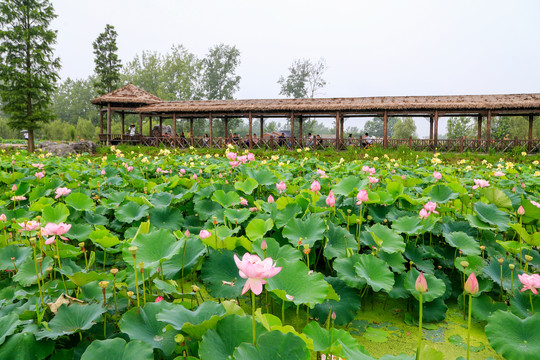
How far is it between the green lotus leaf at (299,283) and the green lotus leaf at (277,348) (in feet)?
1.01

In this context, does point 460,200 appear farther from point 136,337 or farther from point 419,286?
point 136,337

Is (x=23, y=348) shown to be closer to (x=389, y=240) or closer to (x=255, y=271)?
(x=255, y=271)

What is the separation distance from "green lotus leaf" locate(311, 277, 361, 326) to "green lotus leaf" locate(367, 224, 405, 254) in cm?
25

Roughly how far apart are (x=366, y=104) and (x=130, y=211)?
45.3 ft

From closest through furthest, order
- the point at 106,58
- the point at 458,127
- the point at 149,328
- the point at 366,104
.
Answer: the point at 149,328 → the point at 366,104 → the point at 106,58 → the point at 458,127

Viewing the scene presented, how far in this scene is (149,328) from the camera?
1.01 meters

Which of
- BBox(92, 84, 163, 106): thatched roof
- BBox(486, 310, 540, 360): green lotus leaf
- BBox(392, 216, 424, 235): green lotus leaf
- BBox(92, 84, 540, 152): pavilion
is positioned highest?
BBox(92, 84, 163, 106): thatched roof

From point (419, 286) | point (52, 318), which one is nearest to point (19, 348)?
point (52, 318)

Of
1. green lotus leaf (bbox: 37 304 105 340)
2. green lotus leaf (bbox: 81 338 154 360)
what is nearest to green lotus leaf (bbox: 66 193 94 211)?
→ green lotus leaf (bbox: 37 304 105 340)

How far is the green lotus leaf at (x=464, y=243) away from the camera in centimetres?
165

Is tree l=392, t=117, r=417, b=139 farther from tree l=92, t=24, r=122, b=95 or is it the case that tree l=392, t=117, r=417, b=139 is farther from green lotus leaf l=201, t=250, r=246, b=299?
green lotus leaf l=201, t=250, r=246, b=299

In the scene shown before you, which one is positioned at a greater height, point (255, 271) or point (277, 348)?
point (255, 271)

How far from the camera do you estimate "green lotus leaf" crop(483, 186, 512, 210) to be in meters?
2.11

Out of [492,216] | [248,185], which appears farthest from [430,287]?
[248,185]
